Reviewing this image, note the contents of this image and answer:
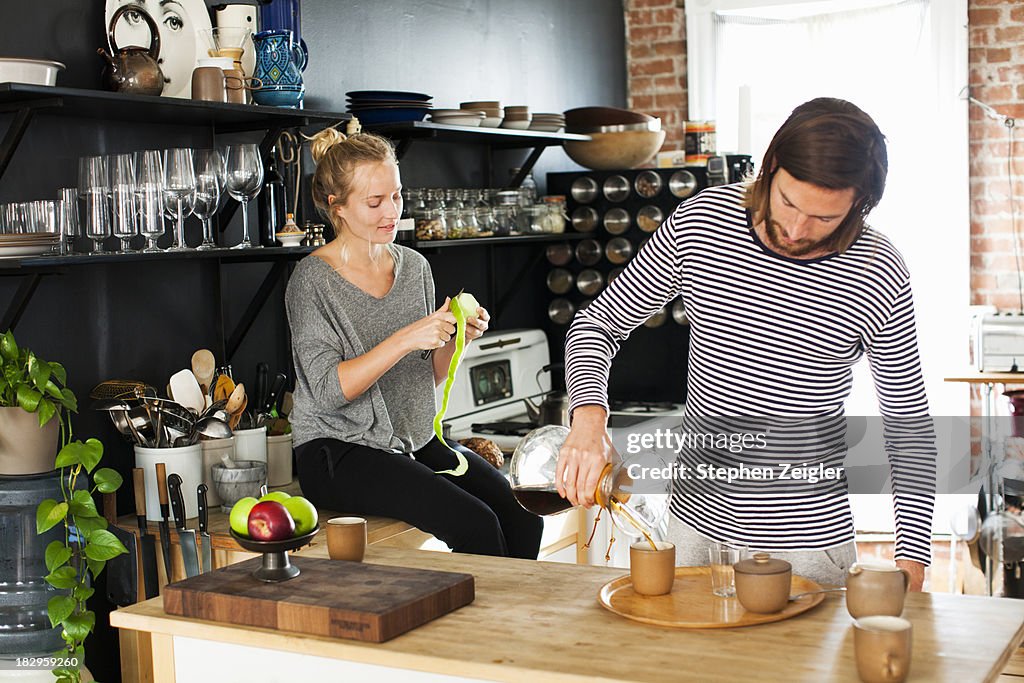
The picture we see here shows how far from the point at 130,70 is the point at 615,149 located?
7.68 ft

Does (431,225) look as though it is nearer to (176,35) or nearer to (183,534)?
(176,35)

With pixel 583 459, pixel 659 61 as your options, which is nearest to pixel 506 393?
pixel 659 61

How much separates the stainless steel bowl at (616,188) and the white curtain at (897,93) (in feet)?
2.54

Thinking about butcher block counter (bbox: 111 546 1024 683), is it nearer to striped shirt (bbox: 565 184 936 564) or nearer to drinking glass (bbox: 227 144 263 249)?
striped shirt (bbox: 565 184 936 564)

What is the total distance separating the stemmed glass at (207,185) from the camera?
112 inches

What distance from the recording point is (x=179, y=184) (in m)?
2.78

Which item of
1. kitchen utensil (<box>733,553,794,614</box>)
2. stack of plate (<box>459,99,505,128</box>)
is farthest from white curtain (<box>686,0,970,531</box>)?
kitchen utensil (<box>733,553,794,614</box>)

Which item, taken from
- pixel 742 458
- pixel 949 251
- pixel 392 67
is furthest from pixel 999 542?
pixel 949 251

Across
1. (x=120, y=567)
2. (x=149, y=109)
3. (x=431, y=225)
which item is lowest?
(x=120, y=567)

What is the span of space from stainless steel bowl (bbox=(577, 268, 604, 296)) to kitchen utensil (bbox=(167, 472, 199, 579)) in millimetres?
2362

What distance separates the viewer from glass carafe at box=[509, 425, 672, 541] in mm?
1726

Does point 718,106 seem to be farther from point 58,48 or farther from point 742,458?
point 742,458

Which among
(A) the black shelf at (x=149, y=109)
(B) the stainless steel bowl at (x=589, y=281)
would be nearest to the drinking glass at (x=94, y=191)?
(A) the black shelf at (x=149, y=109)

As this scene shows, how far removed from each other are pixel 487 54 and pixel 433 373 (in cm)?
180
